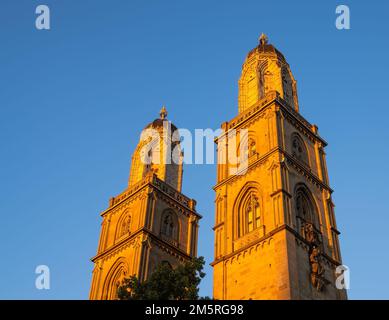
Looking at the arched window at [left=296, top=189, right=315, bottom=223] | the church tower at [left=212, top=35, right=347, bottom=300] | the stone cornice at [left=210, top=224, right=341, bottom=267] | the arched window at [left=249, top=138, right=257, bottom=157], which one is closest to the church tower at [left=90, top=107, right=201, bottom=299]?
the church tower at [left=212, top=35, right=347, bottom=300]

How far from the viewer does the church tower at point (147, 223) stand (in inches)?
1859

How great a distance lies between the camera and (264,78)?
47000 mm

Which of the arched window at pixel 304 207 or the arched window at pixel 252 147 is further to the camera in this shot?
the arched window at pixel 252 147

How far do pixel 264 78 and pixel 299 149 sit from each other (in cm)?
812

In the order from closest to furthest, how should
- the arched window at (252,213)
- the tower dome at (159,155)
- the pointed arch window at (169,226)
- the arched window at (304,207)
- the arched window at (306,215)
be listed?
the arched window at (306,215)
the arched window at (252,213)
the arched window at (304,207)
the pointed arch window at (169,226)
the tower dome at (159,155)

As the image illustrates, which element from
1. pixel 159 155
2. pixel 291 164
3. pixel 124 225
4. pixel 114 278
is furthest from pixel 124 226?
pixel 291 164

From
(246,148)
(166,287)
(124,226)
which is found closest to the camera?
(166,287)

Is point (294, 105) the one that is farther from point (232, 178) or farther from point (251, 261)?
point (251, 261)

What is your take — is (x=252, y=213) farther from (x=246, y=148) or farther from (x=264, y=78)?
(x=264, y=78)

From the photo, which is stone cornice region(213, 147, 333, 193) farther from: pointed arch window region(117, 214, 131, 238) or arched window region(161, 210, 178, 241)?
pointed arch window region(117, 214, 131, 238)

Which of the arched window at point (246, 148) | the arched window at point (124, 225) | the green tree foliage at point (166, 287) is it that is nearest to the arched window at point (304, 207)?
the arched window at point (246, 148)

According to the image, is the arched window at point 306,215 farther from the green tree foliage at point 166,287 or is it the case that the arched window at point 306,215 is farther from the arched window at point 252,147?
the green tree foliage at point 166,287

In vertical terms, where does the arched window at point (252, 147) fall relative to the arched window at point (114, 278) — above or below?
above

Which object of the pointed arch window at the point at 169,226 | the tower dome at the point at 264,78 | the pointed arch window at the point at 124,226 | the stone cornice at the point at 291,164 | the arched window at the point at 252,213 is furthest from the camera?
the pointed arch window at the point at 169,226
